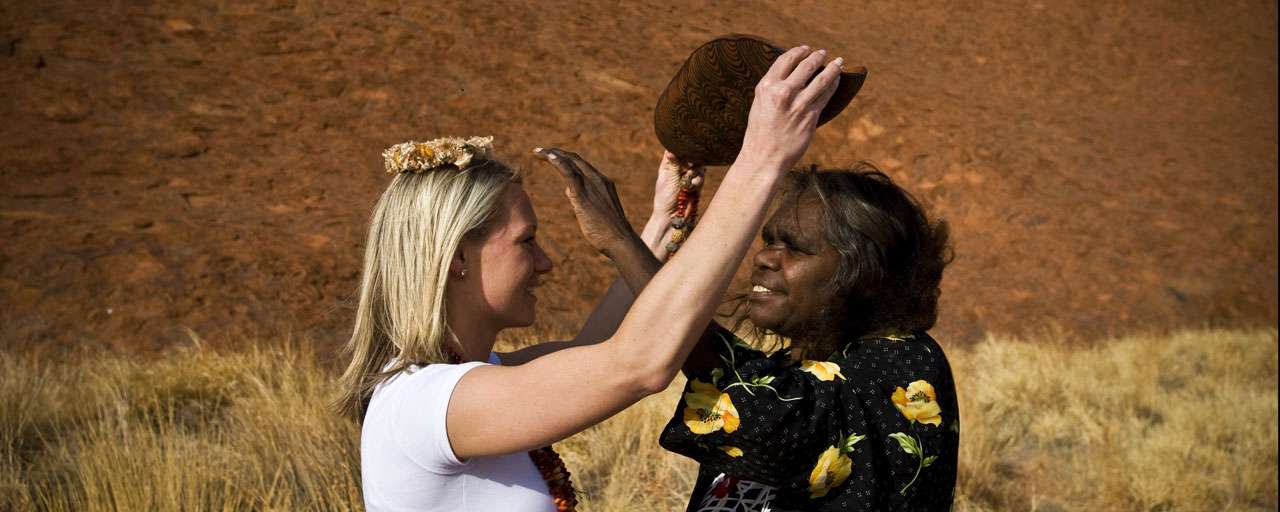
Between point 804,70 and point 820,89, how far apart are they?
0.12 ft

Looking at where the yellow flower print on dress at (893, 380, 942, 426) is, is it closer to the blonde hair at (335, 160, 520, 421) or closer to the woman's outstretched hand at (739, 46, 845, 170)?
the woman's outstretched hand at (739, 46, 845, 170)

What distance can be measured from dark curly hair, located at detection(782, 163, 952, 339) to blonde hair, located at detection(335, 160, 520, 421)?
77 cm

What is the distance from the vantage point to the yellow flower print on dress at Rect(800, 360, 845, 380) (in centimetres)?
195

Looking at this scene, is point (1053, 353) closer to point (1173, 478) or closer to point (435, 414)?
point (1173, 478)

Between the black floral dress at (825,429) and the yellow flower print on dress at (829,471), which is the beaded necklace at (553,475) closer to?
the black floral dress at (825,429)

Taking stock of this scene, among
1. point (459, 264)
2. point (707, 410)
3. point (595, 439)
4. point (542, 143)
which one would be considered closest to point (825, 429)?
point (707, 410)

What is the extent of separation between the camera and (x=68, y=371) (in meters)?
6.09

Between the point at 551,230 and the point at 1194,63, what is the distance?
12.2m

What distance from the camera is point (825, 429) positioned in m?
1.84

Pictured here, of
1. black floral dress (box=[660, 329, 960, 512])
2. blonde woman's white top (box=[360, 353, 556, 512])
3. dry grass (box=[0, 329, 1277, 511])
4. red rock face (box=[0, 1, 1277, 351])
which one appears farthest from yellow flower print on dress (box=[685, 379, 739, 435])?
red rock face (box=[0, 1, 1277, 351])

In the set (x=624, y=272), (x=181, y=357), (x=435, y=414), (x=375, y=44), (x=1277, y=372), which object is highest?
(x=624, y=272)

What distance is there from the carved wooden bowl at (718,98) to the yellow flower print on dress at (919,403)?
55 cm

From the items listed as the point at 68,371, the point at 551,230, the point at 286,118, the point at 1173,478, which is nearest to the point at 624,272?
the point at 1173,478

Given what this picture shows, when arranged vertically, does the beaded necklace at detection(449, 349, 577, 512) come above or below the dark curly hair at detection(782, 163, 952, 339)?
below
